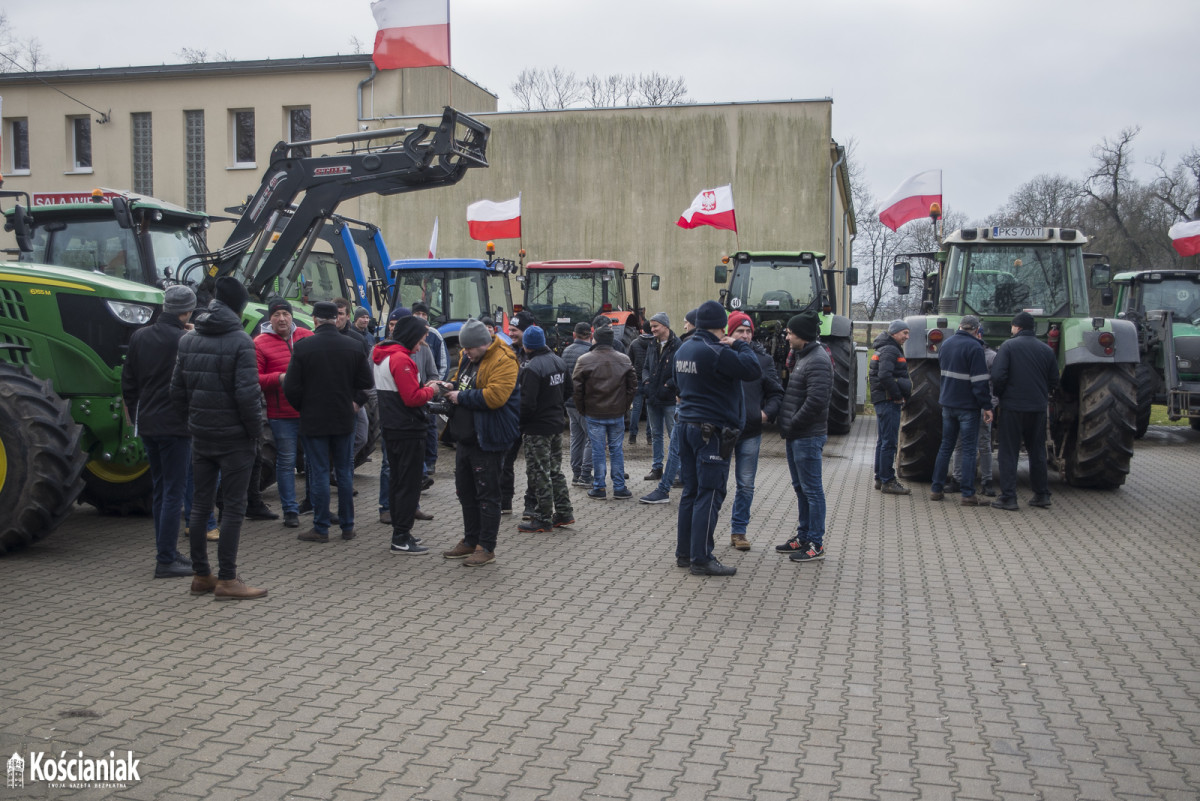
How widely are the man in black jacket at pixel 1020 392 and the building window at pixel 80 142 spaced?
30.5 metres

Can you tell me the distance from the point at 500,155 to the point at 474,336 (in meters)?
23.3

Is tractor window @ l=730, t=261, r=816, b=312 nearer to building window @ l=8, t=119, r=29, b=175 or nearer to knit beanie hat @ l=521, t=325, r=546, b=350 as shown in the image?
knit beanie hat @ l=521, t=325, r=546, b=350

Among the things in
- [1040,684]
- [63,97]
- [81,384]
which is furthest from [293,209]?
[63,97]

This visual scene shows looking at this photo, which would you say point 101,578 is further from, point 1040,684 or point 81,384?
point 1040,684

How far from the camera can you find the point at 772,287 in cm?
1642

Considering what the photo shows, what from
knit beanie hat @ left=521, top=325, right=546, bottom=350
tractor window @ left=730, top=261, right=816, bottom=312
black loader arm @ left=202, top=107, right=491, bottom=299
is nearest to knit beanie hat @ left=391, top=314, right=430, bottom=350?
knit beanie hat @ left=521, top=325, right=546, bottom=350

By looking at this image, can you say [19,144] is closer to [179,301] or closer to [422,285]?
[422,285]

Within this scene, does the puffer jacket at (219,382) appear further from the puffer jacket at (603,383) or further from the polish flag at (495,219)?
the polish flag at (495,219)

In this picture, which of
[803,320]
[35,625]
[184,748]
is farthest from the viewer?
[803,320]

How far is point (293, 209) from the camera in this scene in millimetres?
11359

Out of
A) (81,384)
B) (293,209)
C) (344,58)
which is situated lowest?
(81,384)

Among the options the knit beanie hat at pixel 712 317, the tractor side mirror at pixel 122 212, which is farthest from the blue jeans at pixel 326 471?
the knit beanie hat at pixel 712 317

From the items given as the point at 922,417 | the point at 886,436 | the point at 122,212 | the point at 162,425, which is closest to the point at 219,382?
the point at 162,425

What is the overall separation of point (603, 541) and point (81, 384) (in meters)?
4.39
